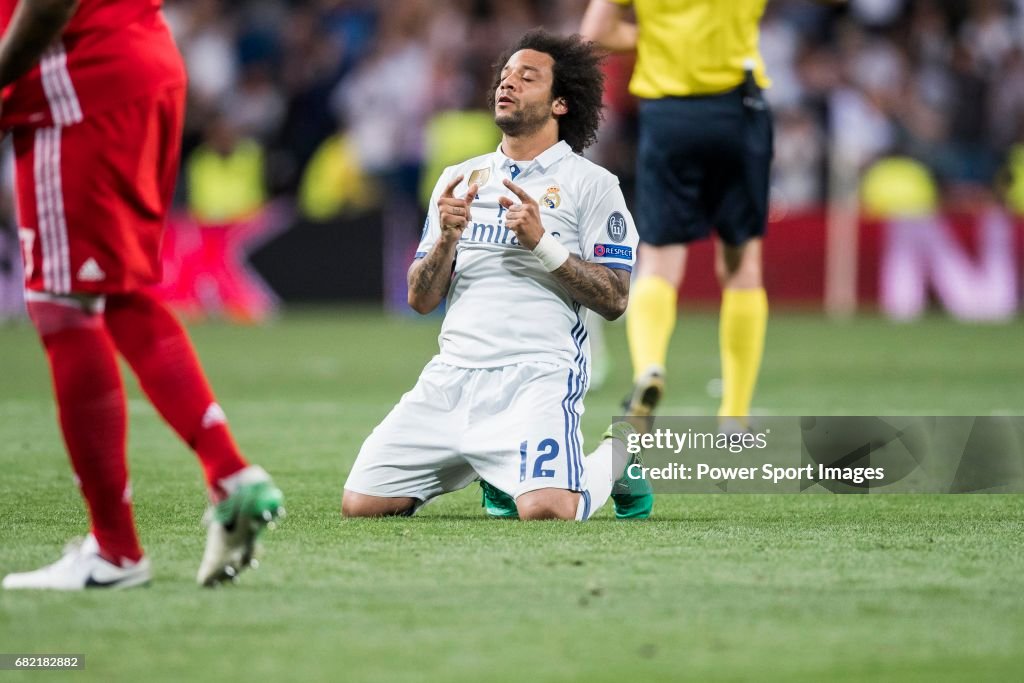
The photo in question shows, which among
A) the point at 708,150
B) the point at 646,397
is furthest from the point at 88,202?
the point at 708,150

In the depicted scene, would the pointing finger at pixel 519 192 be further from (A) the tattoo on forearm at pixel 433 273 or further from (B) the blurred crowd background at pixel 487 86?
(B) the blurred crowd background at pixel 487 86

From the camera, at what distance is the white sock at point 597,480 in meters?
4.84

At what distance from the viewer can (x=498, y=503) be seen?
502 cm

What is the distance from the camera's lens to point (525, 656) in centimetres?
305

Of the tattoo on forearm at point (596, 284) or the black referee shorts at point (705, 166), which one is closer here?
the tattoo on forearm at point (596, 284)

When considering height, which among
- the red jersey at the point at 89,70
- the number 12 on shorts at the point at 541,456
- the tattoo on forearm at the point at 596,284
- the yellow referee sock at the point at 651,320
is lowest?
the number 12 on shorts at the point at 541,456

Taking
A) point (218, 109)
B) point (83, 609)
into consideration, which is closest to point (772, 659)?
point (83, 609)

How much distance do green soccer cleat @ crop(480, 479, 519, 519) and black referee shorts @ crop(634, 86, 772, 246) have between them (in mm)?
2175

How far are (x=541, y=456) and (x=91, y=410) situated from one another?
156cm

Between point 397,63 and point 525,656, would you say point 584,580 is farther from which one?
point 397,63

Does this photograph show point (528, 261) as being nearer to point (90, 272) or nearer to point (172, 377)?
point (172, 377)

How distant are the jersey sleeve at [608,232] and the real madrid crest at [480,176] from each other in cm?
35

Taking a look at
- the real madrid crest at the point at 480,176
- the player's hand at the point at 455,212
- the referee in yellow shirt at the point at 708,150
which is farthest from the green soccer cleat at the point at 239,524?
the referee in yellow shirt at the point at 708,150

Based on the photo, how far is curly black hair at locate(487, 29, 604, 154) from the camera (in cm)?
533
